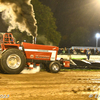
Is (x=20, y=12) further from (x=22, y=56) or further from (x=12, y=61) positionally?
(x=12, y=61)

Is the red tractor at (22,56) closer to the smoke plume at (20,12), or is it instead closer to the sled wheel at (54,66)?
the sled wheel at (54,66)

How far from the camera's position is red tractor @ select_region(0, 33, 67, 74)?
6447mm

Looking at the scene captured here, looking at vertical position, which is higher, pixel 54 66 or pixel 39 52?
pixel 39 52

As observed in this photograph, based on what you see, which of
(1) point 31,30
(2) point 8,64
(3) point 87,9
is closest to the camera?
(2) point 8,64

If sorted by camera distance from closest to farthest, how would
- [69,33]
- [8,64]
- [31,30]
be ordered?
[8,64], [31,30], [69,33]

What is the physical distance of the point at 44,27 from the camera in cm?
3064

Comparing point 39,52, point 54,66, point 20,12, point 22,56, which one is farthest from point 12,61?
point 20,12

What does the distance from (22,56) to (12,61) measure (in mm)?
533

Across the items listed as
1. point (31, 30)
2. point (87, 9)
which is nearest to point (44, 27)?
point (31, 30)

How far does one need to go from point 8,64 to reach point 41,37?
2477 cm

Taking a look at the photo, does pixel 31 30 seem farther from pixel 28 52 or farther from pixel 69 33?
pixel 69 33

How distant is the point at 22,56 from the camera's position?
21.9ft

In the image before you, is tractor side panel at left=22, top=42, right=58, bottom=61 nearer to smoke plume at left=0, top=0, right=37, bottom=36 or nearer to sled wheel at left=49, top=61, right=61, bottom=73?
sled wheel at left=49, top=61, right=61, bottom=73

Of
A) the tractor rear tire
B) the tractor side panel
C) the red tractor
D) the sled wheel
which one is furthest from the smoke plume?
the sled wheel
